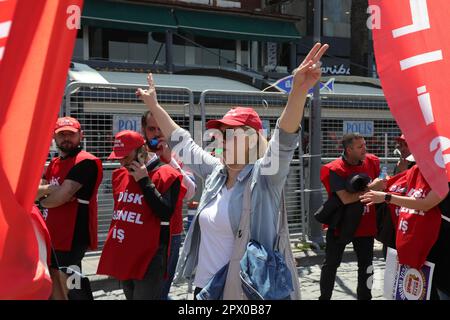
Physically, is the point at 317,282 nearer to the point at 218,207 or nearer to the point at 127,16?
the point at 218,207

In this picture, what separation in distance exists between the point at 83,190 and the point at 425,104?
2650 mm

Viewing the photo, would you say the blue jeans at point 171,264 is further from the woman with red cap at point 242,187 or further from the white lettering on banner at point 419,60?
the white lettering on banner at point 419,60

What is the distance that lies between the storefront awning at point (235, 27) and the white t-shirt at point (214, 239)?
14188 millimetres

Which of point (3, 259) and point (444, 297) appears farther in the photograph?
point (444, 297)

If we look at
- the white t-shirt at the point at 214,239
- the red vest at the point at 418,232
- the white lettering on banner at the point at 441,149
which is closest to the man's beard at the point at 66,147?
Result: the white t-shirt at the point at 214,239

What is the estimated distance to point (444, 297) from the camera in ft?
11.0

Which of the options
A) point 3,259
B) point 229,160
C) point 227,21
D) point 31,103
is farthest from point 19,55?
point 227,21

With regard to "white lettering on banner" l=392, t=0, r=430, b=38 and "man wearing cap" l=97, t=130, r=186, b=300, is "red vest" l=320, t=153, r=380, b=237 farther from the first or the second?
"white lettering on banner" l=392, t=0, r=430, b=38

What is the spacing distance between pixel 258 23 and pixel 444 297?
15.9 m

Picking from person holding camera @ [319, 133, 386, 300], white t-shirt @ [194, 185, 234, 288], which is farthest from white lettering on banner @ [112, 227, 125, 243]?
person holding camera @ [319, 133, 386, 300]

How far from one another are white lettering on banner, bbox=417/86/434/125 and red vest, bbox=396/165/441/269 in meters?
0.99
